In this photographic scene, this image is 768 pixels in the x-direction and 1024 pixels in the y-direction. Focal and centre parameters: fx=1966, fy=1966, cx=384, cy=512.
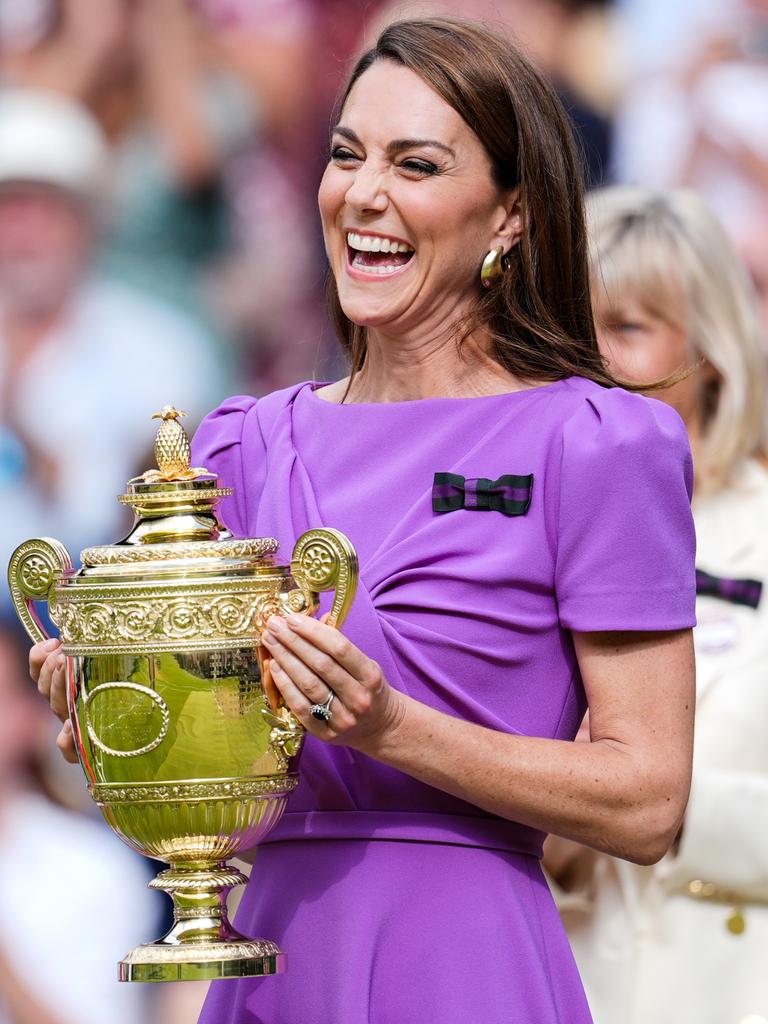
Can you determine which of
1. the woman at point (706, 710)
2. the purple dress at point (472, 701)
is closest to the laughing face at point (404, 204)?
the purple dress at point (472, 701)

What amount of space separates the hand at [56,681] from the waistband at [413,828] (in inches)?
11.3

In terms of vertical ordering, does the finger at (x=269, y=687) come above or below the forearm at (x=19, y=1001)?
above

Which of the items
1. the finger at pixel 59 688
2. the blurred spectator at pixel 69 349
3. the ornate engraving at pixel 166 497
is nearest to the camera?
the ornate engraving at pixel 166 497

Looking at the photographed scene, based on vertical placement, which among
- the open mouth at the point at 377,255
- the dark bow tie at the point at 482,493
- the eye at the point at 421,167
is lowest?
the dark bow tie at the point at 482,493

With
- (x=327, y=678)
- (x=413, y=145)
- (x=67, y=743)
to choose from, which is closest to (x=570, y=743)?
(x=327, y=678)

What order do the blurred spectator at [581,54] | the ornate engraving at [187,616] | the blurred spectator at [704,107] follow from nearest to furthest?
the ornate engraving at [187,616]
the blurred spectator at [581,54]
the blurred spectator at [704,107]

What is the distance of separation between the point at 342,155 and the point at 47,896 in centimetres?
278

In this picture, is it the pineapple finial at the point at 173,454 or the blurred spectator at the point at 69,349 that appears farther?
the blurred spectator at the point at 69,349

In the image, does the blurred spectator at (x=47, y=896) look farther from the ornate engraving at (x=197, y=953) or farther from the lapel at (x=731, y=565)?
the ornate engraving at (x=197, y=953)

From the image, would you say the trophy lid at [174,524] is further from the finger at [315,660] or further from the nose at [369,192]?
the nose at [369,192]

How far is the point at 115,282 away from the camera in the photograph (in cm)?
477

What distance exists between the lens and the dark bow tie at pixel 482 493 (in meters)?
2.28

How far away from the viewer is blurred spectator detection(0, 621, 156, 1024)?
4.71m

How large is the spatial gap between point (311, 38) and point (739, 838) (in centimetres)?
233
